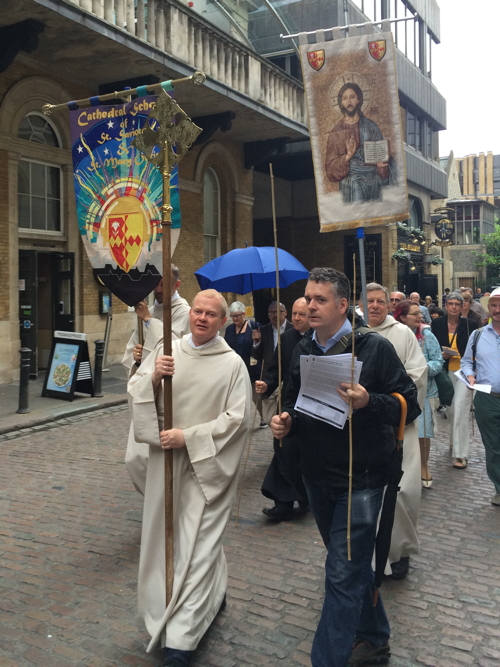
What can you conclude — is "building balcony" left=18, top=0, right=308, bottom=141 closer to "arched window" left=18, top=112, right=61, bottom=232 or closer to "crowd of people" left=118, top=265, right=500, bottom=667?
"arched window" left=18, top=112, right=61, bottom=232

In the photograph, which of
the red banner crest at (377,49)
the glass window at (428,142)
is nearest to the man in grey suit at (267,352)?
the red banner crest at (377,49)

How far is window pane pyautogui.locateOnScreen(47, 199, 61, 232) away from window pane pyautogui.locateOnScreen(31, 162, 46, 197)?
0.28 metres

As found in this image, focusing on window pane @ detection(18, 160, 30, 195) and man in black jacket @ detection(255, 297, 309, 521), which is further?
window pane @ detection(18, 160, 30, 195)

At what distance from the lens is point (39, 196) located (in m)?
13.0

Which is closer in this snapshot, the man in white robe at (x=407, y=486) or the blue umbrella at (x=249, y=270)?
the man in white robe at (x=407, y=486)

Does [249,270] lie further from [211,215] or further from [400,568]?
[211,215]

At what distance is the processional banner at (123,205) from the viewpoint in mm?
4090

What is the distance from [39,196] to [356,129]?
9.49 m

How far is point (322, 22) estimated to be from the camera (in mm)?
21625

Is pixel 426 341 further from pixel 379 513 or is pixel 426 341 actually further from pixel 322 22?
pixel 322 22

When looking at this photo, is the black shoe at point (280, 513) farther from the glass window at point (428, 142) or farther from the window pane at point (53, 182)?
the glass window at point (428, 142)

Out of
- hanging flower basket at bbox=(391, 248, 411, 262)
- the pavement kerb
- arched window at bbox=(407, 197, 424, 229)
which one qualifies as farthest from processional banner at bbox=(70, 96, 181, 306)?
arched window at bbox=(407, 197, 424, 229)

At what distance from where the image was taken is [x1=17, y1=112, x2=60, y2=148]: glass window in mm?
12438

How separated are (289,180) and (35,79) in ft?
44.0
